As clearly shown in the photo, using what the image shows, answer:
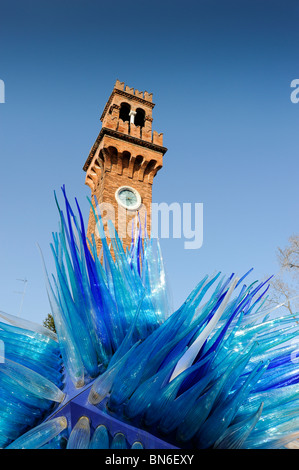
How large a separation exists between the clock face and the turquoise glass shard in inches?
392

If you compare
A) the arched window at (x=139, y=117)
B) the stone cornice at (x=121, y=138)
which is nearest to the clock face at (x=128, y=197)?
the stone cornice at (x=121, y=138)

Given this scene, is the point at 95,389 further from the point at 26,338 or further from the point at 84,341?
the point at 26,338

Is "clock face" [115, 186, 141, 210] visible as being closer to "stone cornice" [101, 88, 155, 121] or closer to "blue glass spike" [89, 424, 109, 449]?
"stone cornice" [101, 88, 155, 121]

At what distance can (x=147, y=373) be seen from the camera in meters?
1.98

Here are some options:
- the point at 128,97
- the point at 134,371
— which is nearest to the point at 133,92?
the point at 128,97

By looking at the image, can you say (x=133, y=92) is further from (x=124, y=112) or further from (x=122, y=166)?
(x=122, y=166)

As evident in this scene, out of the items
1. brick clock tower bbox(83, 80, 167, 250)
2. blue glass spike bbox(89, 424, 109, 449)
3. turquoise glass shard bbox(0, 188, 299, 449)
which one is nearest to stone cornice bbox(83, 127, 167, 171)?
brick clock tower bbox(83, 80, 167, 250)

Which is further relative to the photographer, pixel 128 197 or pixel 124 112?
pixel 124 112

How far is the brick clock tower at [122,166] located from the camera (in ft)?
40.5

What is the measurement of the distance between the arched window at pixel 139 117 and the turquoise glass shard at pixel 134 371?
14347 mm

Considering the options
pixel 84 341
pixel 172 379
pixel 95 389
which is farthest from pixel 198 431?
pixel 84 341

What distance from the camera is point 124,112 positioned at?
51.9ft

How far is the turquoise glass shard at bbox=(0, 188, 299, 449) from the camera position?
1.86 m

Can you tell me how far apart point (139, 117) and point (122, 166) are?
401 centimetres
